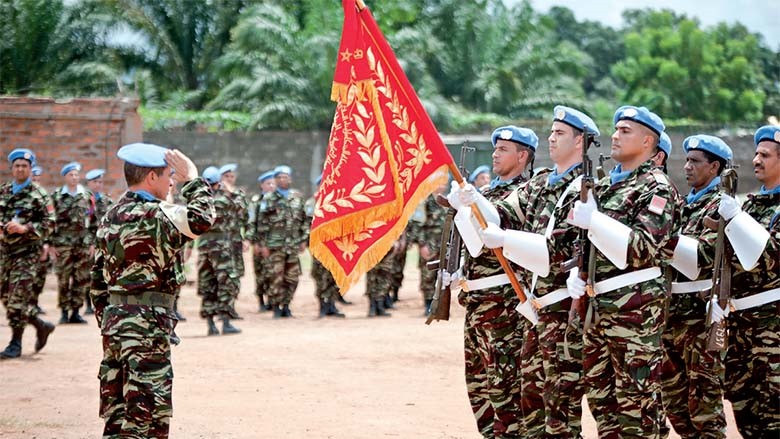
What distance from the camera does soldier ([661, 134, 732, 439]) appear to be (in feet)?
22.9

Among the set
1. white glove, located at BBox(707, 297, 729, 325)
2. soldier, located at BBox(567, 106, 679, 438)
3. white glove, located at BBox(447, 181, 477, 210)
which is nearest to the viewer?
soldier, located at BBox(567, 106, 679, 438)

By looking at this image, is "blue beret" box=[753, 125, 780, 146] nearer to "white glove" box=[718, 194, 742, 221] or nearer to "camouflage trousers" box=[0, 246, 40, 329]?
"white glove" box=[718, 194, 742, 221]

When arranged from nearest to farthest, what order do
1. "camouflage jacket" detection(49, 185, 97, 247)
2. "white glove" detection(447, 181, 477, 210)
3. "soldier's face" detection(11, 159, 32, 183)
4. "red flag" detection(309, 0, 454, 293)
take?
"white glove" detection(447, 181, 477, 210)
"red flag" detection(309, 0, 454, 293)
"soldier's face" detection(11, 159, 32, 183)
"camouflage jacket" detection(49, 185, 97, 247)

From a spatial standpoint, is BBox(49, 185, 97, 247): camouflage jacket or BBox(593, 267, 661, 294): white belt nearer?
BBox(593, 267, 661, 294): white belt

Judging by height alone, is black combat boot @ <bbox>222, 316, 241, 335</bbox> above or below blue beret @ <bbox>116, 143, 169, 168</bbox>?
below

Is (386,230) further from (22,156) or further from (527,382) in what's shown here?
(22,156)

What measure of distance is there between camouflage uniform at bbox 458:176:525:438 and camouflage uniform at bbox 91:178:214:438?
196 cm

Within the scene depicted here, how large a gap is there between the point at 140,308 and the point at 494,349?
93.6 inches

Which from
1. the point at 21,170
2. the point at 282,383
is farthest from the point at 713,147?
the point at 21,170

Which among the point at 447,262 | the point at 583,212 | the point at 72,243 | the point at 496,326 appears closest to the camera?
the point at 583,212

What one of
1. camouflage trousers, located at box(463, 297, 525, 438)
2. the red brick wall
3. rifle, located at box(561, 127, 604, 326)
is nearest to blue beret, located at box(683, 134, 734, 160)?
rifle, located at box(561, 127, 604, 326)

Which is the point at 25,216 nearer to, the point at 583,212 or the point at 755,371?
the point at 583,212

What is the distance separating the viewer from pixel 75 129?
22.4m

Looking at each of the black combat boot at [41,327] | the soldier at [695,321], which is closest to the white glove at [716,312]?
the soldier at [695,321]
